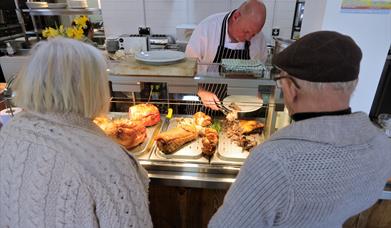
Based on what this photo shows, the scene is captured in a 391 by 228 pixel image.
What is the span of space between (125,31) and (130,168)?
389 centimetres

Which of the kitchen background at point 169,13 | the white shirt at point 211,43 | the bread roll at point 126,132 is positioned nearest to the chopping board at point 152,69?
the bread roll at point 126,132

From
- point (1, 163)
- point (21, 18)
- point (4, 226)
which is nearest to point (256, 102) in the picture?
point (1, 163)

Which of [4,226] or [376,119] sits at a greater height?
[376,119]

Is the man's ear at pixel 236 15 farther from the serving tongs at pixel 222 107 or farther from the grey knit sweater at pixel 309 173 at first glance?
the grey knit sweater at pixel 309 173

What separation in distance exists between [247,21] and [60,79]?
1.54 metres

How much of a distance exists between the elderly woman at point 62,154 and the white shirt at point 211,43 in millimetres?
1423

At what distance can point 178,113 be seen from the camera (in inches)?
72.7

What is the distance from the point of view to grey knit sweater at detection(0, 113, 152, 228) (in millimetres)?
835

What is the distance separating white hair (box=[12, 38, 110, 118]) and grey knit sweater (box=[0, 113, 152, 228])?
0.05 m

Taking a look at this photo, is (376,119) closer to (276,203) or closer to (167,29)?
(276,203)

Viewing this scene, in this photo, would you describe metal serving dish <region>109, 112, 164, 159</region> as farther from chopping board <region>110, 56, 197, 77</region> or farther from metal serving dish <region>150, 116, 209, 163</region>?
chopping board <region>110, 56, 197, 77</region>

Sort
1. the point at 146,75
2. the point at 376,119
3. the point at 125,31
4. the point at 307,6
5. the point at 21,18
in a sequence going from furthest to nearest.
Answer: the point at 125,31, the point at 21,18, the point at 376,119, the point at 307,6, the point at 146,75

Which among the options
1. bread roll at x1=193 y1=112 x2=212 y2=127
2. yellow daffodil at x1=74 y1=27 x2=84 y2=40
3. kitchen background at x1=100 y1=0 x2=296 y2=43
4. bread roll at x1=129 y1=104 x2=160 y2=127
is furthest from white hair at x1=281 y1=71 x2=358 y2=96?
kitchen background at x1=100 y1=0 x2=296 y2=43

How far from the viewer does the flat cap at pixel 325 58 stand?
0.70 metres
